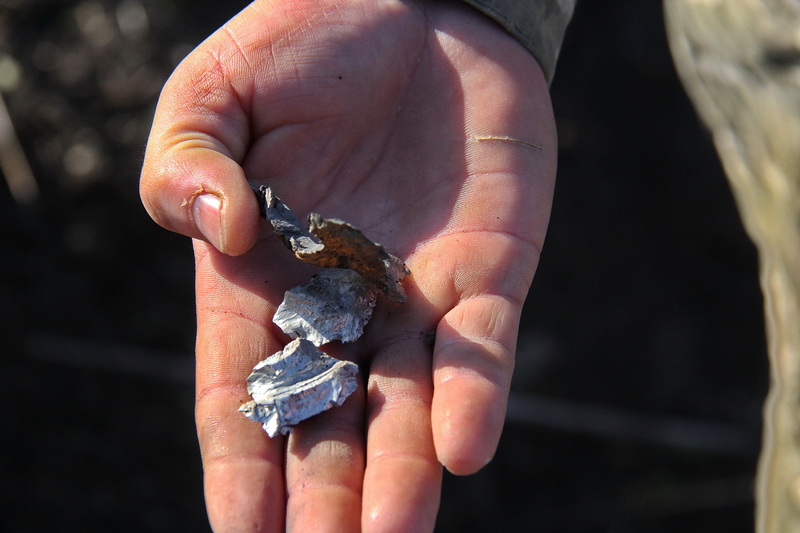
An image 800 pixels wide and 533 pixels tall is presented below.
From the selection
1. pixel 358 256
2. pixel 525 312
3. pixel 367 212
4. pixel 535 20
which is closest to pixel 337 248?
pixel 358 256

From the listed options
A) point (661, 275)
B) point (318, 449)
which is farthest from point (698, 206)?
point (318, 449)

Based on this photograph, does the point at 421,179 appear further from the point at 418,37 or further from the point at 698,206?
the point at 698,206

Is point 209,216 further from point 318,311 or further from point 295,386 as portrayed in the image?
point 295,386

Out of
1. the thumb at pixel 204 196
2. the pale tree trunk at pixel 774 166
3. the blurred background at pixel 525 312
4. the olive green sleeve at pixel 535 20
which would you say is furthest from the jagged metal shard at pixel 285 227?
the blurred background at pixel 525 312

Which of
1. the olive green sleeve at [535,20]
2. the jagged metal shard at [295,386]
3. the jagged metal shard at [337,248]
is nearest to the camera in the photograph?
the jagged metal shard at [295,386]

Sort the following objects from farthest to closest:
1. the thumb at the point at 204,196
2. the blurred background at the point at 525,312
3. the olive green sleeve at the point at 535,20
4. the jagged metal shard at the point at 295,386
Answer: the blurred background at the point at 525,312 < the olive green sleeve at the point at 535,20 < the thumb at the point at 204,196 < the jagged metal shard at the point at 295,386

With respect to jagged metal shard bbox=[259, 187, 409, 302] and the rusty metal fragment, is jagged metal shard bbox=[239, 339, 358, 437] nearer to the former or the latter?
the rusty metal fragment

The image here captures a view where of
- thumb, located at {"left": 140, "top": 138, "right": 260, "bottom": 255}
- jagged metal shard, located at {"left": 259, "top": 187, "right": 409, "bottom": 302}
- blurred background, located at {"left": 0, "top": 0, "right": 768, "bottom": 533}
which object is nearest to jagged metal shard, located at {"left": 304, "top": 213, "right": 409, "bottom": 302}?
jagged metal shard, located at {"left": 259, "top": 187, "right": 409, "bottom": 302}

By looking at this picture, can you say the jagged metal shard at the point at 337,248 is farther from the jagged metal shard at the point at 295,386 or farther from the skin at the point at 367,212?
the jagged metal shard at the point at 295,386
